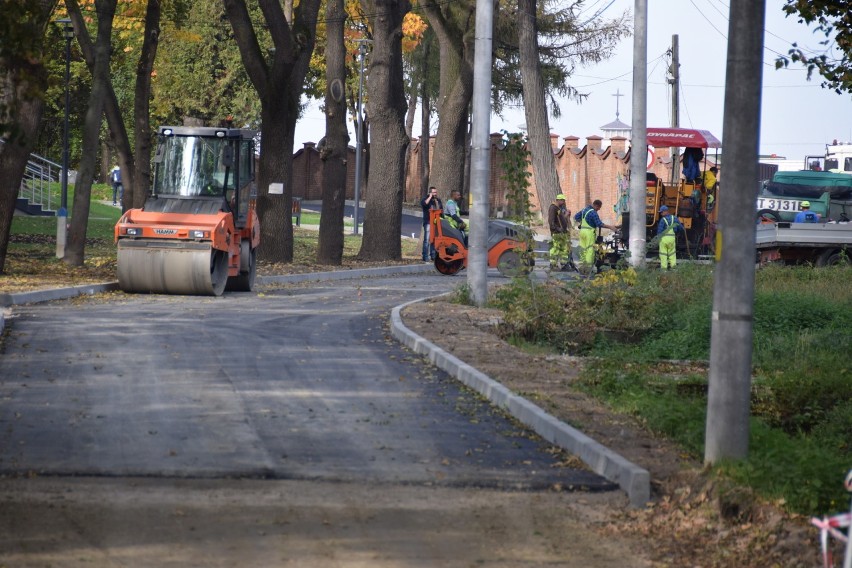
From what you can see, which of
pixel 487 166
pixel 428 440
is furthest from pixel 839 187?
pixel 428 440

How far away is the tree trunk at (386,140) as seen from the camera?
2973cm

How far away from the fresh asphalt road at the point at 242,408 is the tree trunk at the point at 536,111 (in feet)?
65.8

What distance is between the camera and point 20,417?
9.55 m

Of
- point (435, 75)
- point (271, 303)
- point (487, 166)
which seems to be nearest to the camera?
point (487, 166)

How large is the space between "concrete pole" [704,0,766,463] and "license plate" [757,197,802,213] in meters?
28.9

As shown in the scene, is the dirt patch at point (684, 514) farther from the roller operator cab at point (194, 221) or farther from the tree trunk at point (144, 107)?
the tree trunk at point (144, 107)

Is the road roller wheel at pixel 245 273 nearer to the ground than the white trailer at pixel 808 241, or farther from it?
nearer to the ground

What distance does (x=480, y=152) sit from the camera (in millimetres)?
18391

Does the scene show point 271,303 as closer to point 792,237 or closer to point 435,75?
point 792,237

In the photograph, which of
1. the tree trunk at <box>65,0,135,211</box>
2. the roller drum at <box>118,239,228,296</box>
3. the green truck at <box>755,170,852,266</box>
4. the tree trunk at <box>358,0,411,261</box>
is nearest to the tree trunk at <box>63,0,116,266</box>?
the tree trunk at <box>65,0,135,211</box>

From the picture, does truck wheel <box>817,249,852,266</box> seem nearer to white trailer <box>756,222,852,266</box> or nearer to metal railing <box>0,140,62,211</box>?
white trailer <box>756,222,852,266</box>

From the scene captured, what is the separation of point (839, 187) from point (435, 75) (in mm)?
24098

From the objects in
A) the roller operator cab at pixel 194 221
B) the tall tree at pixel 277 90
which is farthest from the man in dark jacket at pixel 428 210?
the roller operator cab at pixel 194 221

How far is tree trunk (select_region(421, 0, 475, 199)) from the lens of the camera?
34.5 meters
